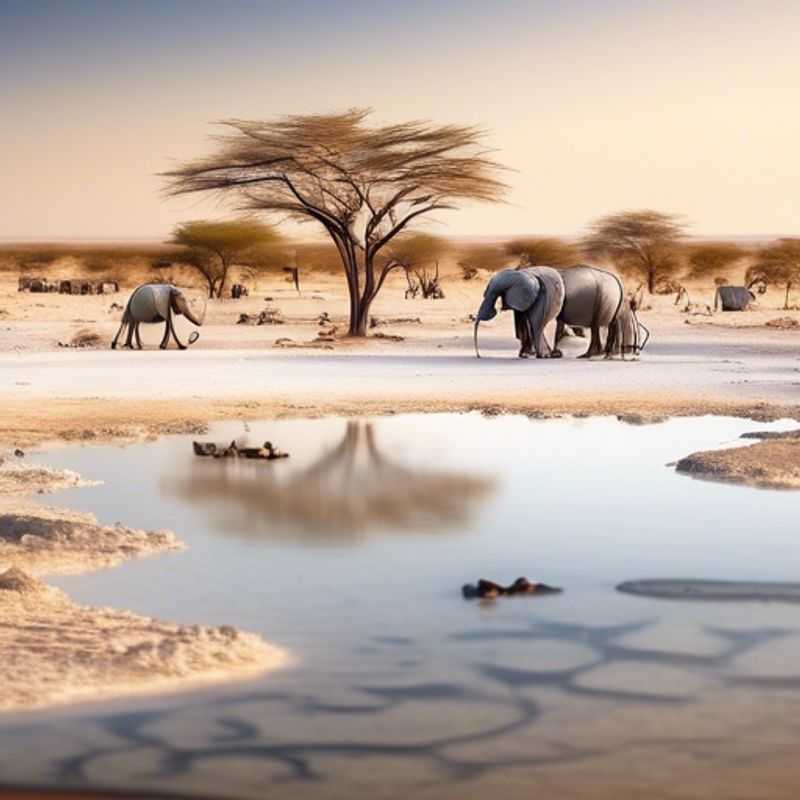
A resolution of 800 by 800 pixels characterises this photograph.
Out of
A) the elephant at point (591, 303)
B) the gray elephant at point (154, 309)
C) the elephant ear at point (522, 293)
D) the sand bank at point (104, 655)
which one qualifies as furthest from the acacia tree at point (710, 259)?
the sand bank at point (104, 655)

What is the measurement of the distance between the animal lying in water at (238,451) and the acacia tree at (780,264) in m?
38.9

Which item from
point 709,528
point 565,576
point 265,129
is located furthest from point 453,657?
point 265,129

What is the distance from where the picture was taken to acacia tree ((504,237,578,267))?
53.1m

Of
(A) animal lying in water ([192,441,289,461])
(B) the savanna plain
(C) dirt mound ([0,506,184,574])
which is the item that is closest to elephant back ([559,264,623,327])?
(B) the savanna plain

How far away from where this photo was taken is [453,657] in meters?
5.62

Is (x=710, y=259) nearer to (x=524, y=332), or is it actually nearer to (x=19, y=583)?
(x=524, y=332)

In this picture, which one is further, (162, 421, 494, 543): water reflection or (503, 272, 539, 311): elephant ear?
(503, 272, 539, 311): elephant ear

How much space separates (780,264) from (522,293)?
98.3 ft

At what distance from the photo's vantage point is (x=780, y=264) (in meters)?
50.5

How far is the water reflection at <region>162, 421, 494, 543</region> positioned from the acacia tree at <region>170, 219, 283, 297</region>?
126 feet

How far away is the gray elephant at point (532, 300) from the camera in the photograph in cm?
2227

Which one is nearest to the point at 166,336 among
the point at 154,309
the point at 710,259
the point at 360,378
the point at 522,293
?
the point at 154,309

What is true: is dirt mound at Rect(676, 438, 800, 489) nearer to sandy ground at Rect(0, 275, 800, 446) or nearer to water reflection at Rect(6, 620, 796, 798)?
sandy ground at Rect(0, 275, 800, 446)

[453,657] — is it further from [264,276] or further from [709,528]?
[264,276]
